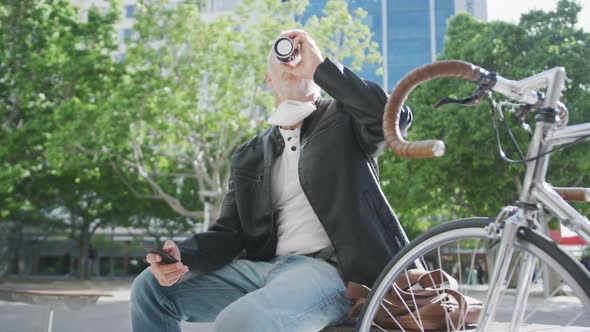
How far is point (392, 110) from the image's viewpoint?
5.03ft

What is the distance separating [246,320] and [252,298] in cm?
8

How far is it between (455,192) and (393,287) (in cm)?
1889

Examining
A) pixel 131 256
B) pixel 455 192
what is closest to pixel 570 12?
pixel 455 192

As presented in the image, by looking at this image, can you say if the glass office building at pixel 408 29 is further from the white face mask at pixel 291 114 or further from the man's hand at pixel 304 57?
the man's hand at pixel 304 57

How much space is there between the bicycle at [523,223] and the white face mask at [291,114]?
1020 millimetres

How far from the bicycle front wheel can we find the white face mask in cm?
82

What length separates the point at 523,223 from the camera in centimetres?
143

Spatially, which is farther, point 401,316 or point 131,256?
point 131,256

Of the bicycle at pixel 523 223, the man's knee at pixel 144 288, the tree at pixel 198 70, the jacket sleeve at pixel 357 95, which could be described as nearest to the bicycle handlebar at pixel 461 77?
the bicycle at pixel 523 223

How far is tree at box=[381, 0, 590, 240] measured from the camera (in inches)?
661

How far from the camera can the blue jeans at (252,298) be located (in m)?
1.95

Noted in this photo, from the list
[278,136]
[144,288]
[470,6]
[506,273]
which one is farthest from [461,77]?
[470,6]

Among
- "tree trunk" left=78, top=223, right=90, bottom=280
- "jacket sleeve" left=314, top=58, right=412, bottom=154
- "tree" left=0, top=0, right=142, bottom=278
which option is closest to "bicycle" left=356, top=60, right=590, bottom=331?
"jacket sleeve" left=314, top=58, right=412, bottom=154

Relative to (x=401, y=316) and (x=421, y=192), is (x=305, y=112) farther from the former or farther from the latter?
(x=421, y=192)
